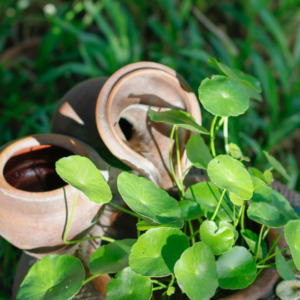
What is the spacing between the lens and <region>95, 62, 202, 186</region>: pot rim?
0.66 metres

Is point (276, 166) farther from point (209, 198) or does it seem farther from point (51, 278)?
point (51, 278)

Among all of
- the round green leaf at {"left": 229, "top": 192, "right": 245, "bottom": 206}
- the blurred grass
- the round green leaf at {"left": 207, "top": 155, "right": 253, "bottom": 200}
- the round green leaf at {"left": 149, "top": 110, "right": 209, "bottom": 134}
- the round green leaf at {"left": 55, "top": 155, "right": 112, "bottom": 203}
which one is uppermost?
the round green leaf at {"left": 149, "top": 110, "right": 209, "bottom": 134}

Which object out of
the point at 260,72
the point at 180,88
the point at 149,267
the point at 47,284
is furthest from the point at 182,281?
the point at 260,72

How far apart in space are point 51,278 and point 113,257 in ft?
0.40

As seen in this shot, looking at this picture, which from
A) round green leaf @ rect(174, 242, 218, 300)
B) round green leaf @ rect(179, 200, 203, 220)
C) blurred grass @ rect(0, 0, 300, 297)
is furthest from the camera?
blurred grass @ rect(0, 0, 300, 297)

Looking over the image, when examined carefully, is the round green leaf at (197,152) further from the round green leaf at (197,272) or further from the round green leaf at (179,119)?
the round green leaf at (197,272)

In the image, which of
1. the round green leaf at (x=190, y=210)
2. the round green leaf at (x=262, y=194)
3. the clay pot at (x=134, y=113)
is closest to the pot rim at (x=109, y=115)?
the clay pot at (x=134, y=113)

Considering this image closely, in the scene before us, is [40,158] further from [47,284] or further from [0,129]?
[0,129]

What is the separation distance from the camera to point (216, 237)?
60 cm

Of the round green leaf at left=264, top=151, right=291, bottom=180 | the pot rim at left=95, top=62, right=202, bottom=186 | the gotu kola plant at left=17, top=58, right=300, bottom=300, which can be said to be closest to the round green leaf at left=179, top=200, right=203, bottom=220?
the gotu kola plant at left=17, top=58, right=300, bottom=300

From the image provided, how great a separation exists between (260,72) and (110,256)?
134cm

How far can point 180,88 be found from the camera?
725 millimetres

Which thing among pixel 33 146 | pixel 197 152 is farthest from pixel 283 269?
pixel 33 146

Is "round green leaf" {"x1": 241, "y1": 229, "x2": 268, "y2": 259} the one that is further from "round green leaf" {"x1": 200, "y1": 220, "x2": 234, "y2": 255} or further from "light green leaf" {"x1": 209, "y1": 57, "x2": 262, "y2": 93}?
"light green leaf" {"x1": 209, "y1": 57, "x2": 262, "y2": 93}
